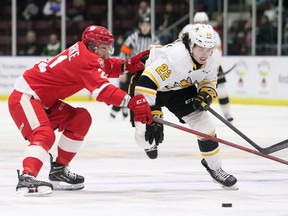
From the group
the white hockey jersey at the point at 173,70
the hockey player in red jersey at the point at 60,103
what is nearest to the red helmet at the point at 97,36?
the hockey player in red jersey at the point at 60,103

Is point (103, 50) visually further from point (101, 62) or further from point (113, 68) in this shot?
point (113, 68)

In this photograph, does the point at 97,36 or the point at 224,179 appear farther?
the point at 224,179

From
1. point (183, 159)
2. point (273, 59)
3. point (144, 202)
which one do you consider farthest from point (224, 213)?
point (273, 59)

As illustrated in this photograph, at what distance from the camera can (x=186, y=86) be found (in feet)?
20.8

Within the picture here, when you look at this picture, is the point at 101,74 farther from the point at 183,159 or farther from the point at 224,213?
the point at 183,159

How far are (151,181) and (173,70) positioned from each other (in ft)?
2.88

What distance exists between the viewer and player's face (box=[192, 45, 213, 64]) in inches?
239

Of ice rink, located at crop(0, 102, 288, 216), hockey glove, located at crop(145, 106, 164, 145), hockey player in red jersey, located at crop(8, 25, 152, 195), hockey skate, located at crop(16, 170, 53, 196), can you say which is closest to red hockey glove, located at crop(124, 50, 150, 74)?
hockey player in red jersey, located at crop(8, 25, 152, 195)

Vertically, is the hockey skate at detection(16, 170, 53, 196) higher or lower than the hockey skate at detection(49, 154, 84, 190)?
higher

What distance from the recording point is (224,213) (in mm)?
5094

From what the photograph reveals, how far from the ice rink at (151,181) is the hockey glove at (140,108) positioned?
0.47 meters

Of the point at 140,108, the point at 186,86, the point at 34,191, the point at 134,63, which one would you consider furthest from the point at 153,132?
the point at 34,191

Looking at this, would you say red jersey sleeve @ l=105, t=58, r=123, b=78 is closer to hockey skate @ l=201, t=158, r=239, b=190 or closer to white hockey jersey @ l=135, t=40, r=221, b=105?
white hockey jersey @ l=135, t=40, r=221, b=105

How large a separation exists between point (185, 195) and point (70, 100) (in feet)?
33.8
